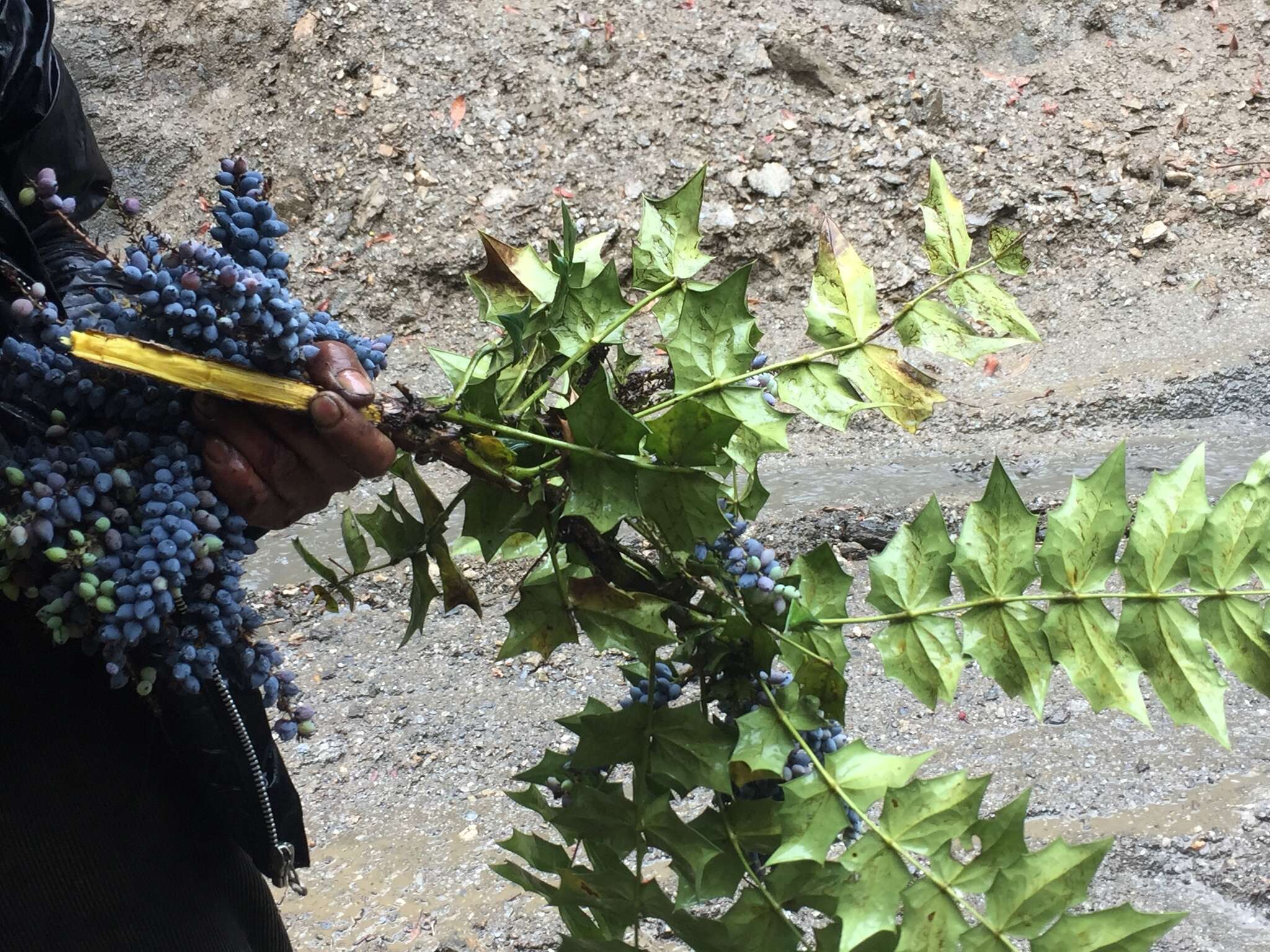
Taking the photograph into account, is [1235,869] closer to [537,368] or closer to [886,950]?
[886,950]

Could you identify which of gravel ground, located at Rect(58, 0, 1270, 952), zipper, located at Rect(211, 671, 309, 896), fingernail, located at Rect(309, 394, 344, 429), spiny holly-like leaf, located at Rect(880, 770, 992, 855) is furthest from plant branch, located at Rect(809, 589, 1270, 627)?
gravel ground, located at Rect(58, 0, 1270, 952)

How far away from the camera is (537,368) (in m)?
0.73

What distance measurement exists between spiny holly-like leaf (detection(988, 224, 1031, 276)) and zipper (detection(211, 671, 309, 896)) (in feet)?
2.21

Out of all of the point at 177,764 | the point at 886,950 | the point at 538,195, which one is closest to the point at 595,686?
the point at 177,764

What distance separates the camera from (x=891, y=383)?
2.39 ft

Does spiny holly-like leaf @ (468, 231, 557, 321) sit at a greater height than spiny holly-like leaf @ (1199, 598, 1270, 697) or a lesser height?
greater

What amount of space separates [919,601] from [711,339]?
0.81 feet

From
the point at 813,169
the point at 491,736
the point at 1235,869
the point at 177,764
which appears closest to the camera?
the point at 177,764

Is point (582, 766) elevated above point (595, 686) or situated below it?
above

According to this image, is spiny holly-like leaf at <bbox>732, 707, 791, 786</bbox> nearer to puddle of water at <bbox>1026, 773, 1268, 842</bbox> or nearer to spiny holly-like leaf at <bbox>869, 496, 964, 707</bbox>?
spiny holly-like leaf at <bbox>869, 496, 964, 707</bbox>

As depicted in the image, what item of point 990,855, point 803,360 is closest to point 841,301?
point 803,360

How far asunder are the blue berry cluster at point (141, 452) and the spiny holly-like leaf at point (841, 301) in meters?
0.33

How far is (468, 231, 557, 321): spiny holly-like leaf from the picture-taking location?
2.66ft

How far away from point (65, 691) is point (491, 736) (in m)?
1.24
